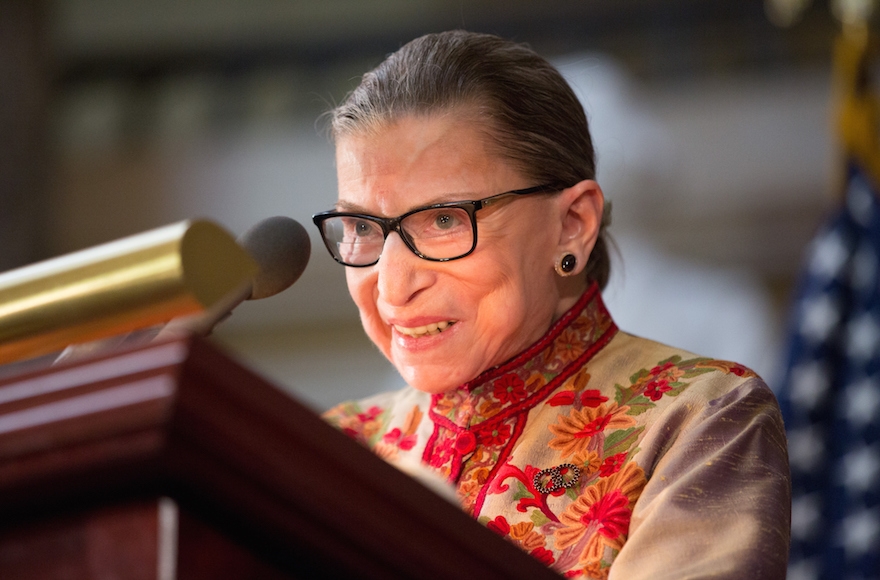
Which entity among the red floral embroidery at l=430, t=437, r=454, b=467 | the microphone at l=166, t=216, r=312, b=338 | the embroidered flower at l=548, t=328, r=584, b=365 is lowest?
the red floral embroidery at l=430, t=437, r=454, b=467

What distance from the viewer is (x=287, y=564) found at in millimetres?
542

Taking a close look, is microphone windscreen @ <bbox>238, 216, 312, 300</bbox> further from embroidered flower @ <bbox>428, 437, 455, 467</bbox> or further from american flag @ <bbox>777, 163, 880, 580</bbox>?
american flag @ <bbox>777, 163, 880, 580</bbox>

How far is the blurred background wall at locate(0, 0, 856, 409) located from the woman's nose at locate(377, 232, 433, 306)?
4529mm

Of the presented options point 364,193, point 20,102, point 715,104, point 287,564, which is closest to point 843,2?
point 364,193

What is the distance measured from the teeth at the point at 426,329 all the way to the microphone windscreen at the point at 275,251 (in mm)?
237

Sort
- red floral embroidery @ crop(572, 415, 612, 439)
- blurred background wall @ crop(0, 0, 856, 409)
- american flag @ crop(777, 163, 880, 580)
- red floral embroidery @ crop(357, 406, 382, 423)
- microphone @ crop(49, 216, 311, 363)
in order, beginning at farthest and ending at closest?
blurred background wall @ crop(0, 0, 856, 409)
american flag @ crop(777, 163, 880, 580)
red floral embroidery @ crop(357, 406, 382, 423)
red floral embroidery @ crop(572, 415, 612, 439)
microphone @ crop(49, 216, 311, 363)

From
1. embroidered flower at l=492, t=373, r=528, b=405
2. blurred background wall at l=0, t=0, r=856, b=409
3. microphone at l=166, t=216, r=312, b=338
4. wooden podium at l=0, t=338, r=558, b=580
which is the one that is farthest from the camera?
blurred background wall at l=0, t=0, r=856, b=409

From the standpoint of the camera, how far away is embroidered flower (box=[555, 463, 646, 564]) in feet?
3.41

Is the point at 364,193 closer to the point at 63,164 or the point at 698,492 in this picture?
the point at 698,492

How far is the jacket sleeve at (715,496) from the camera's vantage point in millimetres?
876

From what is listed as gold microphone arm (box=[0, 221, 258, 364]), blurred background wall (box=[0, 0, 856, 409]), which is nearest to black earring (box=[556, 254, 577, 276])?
gold microphone arm (box=[0, 221, 258, 364])

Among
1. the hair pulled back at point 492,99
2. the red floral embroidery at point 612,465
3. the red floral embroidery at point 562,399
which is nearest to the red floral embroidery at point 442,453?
the red floral embroidery at point 562,399

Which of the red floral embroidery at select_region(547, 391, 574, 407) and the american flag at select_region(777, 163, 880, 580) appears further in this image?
the american flag at select_region(777, 163, 880, 580)

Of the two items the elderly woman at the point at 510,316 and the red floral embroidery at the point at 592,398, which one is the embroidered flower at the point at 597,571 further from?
the red floral embroidery at the point at 592,398
